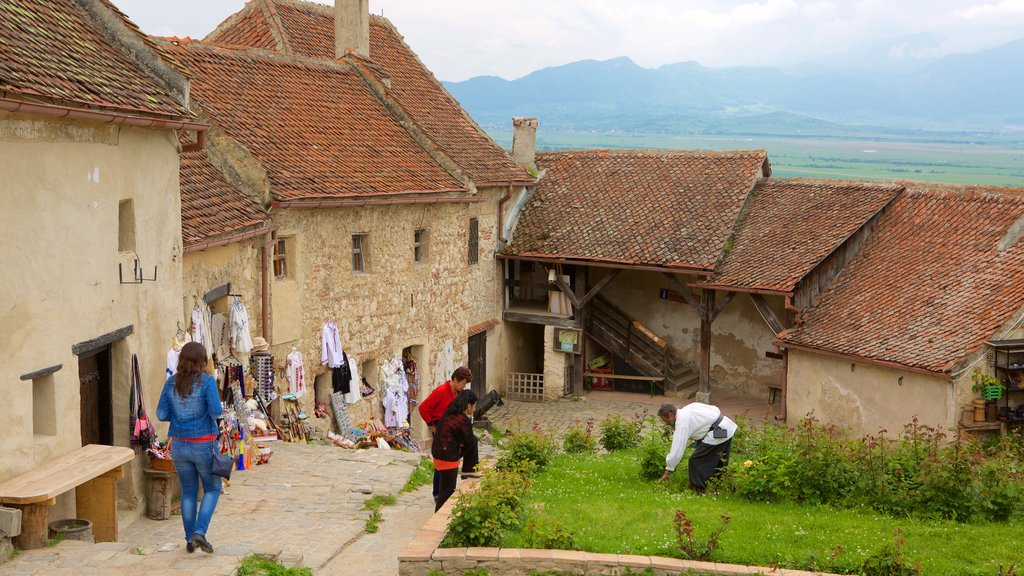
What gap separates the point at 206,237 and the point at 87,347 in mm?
4115

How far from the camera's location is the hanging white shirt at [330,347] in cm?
2006

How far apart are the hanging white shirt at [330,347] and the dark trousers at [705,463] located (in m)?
9.12

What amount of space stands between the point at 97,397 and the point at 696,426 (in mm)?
6284

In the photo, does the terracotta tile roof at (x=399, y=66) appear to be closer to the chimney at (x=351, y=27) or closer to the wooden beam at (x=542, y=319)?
the chimney at (x=351, y=27)

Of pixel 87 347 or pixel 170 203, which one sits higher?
pixel 170 203

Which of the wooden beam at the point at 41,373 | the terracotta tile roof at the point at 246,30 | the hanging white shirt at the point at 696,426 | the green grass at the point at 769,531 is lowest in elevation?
the green grass at the point at 769,531

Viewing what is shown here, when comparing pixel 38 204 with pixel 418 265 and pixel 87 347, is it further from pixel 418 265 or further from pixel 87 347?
pixel 418 265

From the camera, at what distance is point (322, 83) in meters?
24.0

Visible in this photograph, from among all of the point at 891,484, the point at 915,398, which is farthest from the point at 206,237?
the point at 915,398

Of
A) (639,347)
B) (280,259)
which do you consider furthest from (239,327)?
(639,347)

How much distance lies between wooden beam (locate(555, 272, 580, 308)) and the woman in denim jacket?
18.5 meters

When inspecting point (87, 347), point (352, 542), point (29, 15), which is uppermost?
point (29, 15)

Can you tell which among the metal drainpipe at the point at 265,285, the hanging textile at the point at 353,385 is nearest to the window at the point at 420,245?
the hanging textile at the point at 353,385

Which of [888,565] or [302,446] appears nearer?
[888,565]
